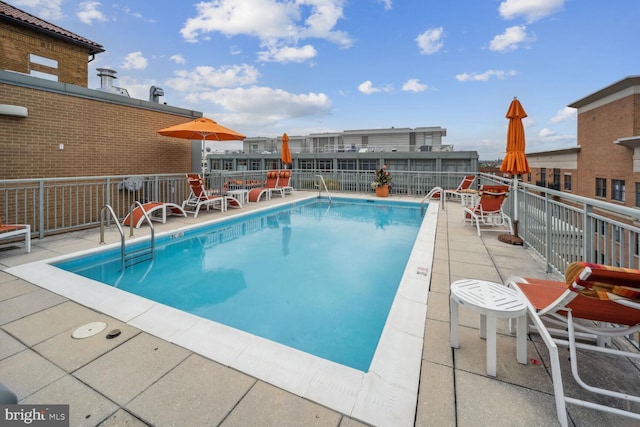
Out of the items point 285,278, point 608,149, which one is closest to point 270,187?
point 285,278

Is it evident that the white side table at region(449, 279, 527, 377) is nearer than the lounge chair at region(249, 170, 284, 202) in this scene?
Yes

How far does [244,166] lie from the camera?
32375 millimetres

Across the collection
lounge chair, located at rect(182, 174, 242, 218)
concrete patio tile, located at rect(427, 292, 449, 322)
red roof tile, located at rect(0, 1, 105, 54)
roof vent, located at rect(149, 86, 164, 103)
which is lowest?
concrete patio tile, located at rect(427, 292, 449, 322)

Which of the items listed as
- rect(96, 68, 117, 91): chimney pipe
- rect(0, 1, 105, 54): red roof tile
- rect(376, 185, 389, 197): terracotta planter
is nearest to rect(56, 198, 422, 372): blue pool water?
rect(376, 185, 389, 197): terracotta planter

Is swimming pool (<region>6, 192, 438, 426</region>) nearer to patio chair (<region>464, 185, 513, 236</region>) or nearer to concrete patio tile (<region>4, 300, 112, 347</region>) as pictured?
concrete patio tile (<region>4, 300, 112, 347</region>)

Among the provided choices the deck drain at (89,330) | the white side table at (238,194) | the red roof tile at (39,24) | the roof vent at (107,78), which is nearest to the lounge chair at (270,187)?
the white side table at (238,194)

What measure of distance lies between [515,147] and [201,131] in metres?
6.92

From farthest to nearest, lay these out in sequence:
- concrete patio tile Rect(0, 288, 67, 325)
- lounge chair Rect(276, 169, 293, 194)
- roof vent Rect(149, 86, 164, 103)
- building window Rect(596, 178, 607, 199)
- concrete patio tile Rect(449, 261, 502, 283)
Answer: building window Rect(596, 178, 607, 199) < lounge chair Rect(276, 169, 293, 194) < roof vent Rect(149, 86, 164, 103) < concrete patio tile Rect(449, 261, 502, 283) < concrete patio tile Rect(0, 288, 67, 325)

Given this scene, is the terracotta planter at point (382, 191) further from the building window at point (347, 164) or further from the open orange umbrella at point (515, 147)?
the building window at point (347, 164)

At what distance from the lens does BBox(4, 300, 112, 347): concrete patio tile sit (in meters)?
2.44

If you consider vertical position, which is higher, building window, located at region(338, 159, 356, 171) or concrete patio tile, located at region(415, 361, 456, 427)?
building window, located at region(338, 159, 356, 171)

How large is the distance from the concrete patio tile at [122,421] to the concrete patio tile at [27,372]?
62 cm

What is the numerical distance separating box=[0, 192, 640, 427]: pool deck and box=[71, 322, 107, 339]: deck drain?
0.06 m

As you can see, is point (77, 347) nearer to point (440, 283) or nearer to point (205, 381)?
point (205, 381)
